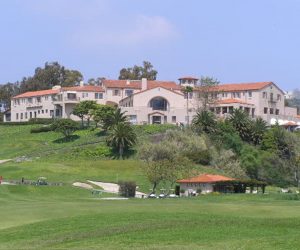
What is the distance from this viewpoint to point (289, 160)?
110 metres

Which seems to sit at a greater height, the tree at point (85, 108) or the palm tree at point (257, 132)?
the tree at point (85, 108)


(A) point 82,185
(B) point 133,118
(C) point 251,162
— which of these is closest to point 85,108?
(B) point 133,118

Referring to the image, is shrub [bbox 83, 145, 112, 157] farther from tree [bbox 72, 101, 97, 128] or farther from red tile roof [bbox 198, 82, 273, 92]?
red tile roof [bbox 198, 82, 273, 92]

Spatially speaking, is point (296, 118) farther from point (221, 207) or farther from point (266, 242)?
point (266, 242)

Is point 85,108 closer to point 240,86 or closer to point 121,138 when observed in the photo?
point 121,138

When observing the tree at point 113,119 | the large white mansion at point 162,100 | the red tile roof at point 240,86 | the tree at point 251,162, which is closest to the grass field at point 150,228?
the tree at point 251,162

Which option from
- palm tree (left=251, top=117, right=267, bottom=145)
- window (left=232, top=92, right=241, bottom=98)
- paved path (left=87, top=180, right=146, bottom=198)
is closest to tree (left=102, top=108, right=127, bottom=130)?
palm tree (left=251, top=117, right=267, bottom=145)

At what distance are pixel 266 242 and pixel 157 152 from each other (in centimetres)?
7765

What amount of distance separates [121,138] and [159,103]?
30696 millimetres

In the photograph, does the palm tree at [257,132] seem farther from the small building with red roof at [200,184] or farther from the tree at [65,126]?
the small building with red roof at [200,184]

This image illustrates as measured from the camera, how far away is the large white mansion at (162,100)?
446 feet

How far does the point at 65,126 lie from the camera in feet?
400

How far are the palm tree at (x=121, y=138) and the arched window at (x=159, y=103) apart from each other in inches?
1042

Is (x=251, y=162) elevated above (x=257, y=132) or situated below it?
below
